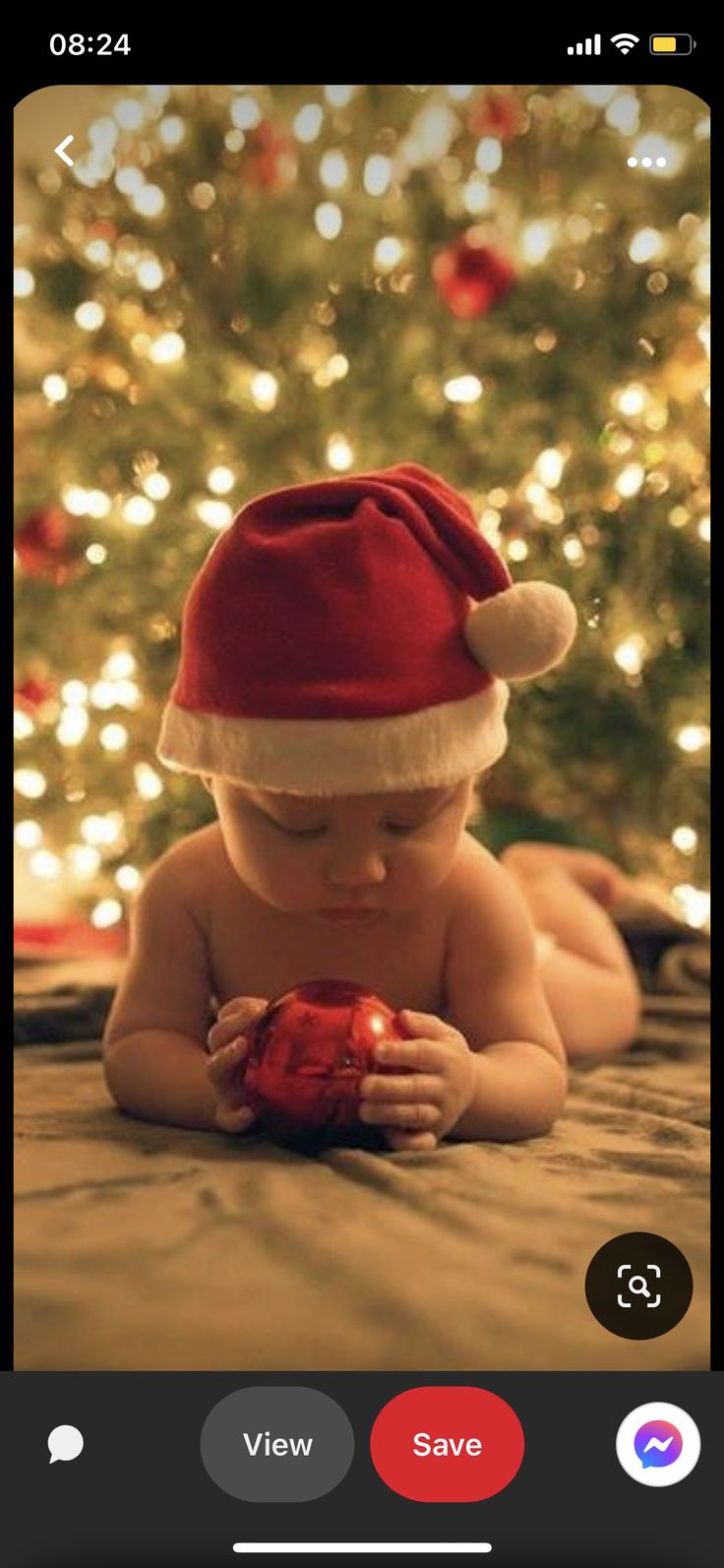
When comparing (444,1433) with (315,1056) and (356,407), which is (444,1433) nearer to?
(315,1056)

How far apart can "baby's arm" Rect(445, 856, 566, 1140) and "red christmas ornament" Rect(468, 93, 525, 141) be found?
398 millimetres

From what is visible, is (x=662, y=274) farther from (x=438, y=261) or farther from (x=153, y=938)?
(x=153, y=938)

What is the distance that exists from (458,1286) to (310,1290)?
0.06m

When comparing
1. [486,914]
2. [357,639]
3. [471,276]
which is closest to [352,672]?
[357,639]

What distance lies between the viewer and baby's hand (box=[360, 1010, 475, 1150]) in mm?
660

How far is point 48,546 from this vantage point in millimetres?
921

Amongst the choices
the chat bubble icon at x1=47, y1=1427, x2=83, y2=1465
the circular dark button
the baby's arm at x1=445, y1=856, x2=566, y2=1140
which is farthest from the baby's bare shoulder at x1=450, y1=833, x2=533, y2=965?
the chat bubble icon at x1=47, y1=1427, x2=83, y2=1465

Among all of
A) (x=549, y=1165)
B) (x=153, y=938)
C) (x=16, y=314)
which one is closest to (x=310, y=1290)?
(x=549, y=1165)

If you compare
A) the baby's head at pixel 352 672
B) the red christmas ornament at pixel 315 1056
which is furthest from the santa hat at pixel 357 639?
the red christmas ornament at pixel 315 1056

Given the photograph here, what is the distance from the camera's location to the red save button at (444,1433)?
52 cm

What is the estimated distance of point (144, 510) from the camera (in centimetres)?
99
